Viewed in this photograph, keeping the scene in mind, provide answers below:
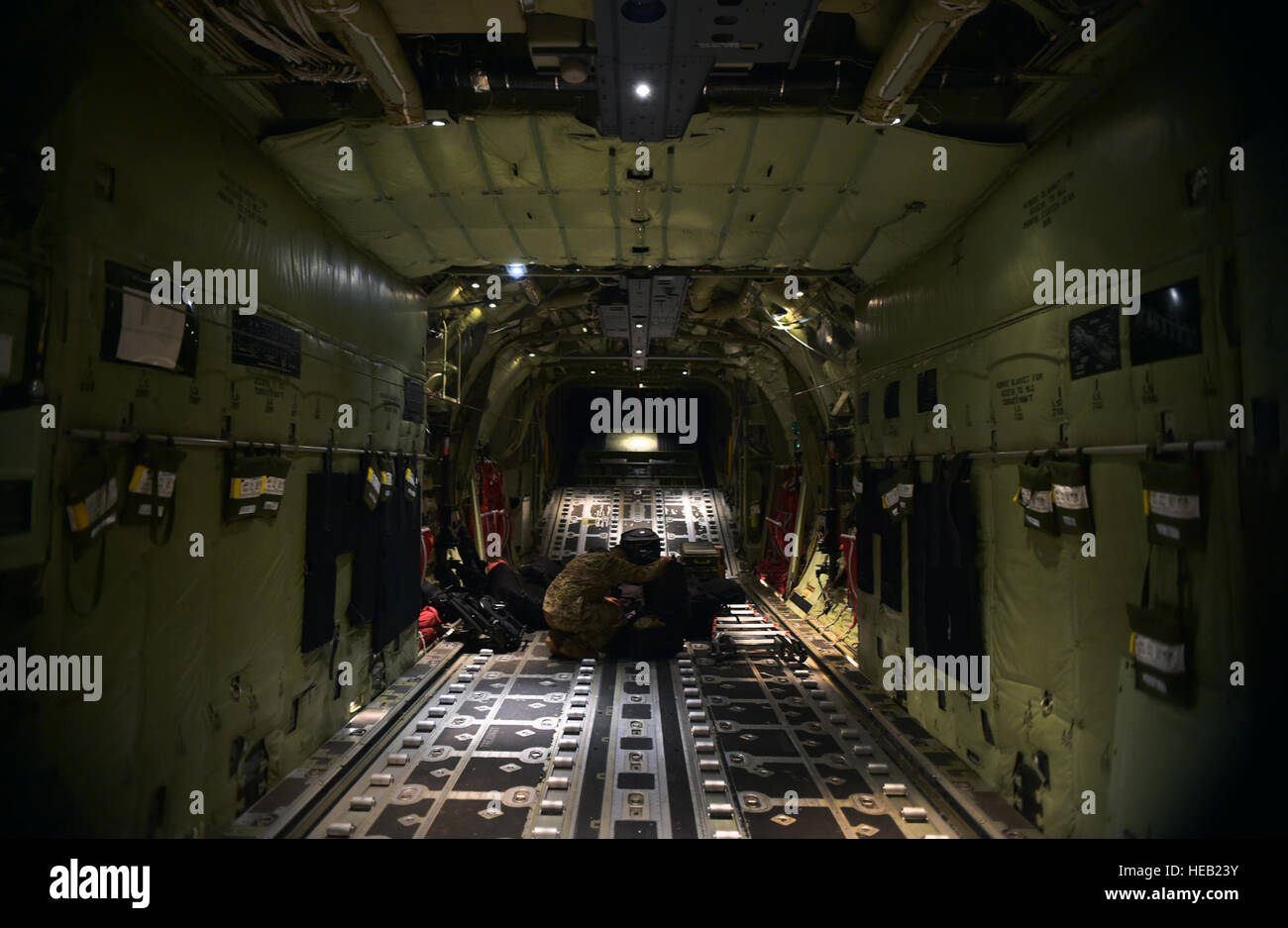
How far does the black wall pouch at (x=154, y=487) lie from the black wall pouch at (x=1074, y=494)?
4.69 m

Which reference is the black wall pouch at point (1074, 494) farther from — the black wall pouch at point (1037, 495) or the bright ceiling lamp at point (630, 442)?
the bright ceiling lamp at point (630, 442)

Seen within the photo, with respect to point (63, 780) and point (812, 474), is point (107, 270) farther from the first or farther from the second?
point (812, 474)

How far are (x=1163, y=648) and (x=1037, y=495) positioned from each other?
1.16m

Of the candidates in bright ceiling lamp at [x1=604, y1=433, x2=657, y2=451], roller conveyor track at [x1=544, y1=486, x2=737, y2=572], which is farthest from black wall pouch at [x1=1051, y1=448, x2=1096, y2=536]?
bright ceiling lamp at [x1=604, y1=433, x2=657, y2=451]

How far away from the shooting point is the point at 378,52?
2.89 metres

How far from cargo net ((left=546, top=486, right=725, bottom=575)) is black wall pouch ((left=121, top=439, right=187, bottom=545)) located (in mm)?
9530

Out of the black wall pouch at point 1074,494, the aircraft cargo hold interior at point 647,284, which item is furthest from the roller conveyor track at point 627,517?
the black wall pouch at point 1074,494

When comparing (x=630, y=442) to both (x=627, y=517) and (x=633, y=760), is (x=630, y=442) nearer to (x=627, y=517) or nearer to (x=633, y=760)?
(x=627, y=517)

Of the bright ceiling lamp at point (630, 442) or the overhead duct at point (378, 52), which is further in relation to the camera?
the bright ceiling lamp at point (630, 442)

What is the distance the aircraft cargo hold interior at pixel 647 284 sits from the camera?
7.75 ft

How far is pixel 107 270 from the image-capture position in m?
2.67

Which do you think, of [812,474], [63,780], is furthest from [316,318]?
[812,474]

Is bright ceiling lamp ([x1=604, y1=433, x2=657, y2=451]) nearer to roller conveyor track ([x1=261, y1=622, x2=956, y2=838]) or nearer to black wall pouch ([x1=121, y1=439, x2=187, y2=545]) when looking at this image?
roller conveyor track ([x1=261, y1=622, x2=956, y2=838])

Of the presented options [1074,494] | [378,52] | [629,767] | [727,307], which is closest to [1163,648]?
[1074,494]
